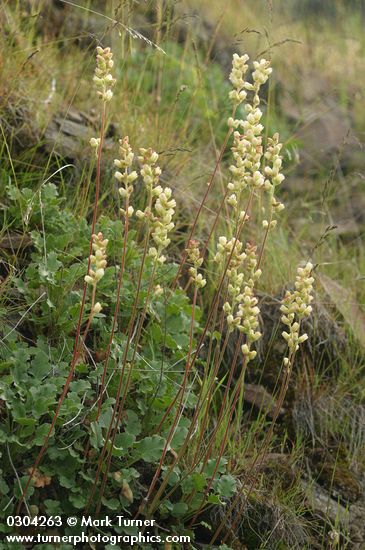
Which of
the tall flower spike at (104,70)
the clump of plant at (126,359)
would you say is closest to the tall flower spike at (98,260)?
the clump of plant at (126,359)

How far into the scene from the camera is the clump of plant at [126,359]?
2096mm

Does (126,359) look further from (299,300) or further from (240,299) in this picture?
(299,300)

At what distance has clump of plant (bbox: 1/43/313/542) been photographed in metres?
2.10

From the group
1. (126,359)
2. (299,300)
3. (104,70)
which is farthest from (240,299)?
(104,70)

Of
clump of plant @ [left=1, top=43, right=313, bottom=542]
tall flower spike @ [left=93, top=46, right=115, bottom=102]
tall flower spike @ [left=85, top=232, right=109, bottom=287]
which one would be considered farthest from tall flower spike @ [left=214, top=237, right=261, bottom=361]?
tall flower spike @ [left=93, top=46, right=115, bottom=102]

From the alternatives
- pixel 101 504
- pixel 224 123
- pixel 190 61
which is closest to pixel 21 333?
pixel 101 504

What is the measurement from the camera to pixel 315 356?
11.1ft

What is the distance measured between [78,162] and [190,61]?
2.10 metres

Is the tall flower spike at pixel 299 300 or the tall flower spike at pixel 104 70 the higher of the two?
the tall flower spike at pixel 104 70

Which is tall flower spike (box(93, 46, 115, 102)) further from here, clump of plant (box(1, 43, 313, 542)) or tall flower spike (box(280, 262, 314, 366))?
tall flower spike (box(280, 262, 314, 366))

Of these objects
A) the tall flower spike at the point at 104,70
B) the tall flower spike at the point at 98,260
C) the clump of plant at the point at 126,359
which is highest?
the tall flower spike at the point at 104,70

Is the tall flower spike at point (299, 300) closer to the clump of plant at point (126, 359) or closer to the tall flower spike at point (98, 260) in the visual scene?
the clump of plant at point (126, 359)

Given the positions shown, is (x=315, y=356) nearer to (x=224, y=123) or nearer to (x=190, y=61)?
(x=224, y=123)

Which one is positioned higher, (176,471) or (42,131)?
(42,131)
